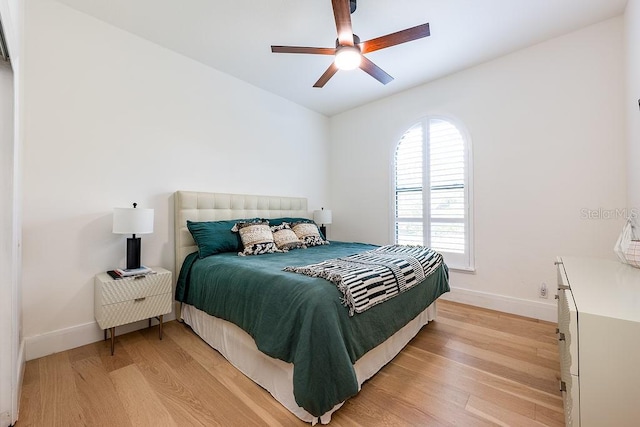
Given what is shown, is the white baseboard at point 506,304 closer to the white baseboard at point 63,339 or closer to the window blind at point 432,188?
the window blind at point 432,188

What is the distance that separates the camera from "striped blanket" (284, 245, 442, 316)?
63.6 inches

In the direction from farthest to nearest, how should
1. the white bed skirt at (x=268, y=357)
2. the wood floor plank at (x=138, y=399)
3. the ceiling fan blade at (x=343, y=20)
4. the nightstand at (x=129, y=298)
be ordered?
1. the nightstand at (x=129, y=298)
2. the ceiling fan blade at (x=343, y=20)
3. the white bed skirt at (x=268, y=357)
4. the wood floor plank at (x=138, y=399)

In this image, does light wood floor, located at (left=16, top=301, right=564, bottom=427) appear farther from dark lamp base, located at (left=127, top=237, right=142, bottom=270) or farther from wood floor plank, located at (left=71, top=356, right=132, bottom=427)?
dark lamp base, located at (left=127, top=237, right=142, bottom=270)

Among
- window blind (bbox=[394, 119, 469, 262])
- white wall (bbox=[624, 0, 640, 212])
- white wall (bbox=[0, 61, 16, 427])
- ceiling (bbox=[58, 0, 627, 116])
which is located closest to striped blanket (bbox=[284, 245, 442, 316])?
window blind (bbox=[394, 119, 469, 262])

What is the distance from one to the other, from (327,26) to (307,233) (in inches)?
86.7

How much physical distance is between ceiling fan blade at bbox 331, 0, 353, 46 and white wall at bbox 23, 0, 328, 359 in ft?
6.22

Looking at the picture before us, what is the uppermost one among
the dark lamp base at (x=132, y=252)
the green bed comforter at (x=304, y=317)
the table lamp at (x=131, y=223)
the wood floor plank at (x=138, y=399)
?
the table lamp at (x=131, y=223)

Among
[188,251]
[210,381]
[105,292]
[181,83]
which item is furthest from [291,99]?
[210,381]

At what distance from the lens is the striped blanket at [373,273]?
1.61 metres

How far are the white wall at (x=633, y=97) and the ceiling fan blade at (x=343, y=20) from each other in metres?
2.16

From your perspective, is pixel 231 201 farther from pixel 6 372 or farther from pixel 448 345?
pixel 448 345

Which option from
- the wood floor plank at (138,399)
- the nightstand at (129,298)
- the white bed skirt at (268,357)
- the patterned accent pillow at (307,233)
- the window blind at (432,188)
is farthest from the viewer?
the window blind at (432,188)

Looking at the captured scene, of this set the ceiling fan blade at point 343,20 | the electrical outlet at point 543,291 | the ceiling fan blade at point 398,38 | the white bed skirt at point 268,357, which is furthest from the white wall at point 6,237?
the electrical outlet at point 543,291

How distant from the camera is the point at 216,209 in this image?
3.13m
